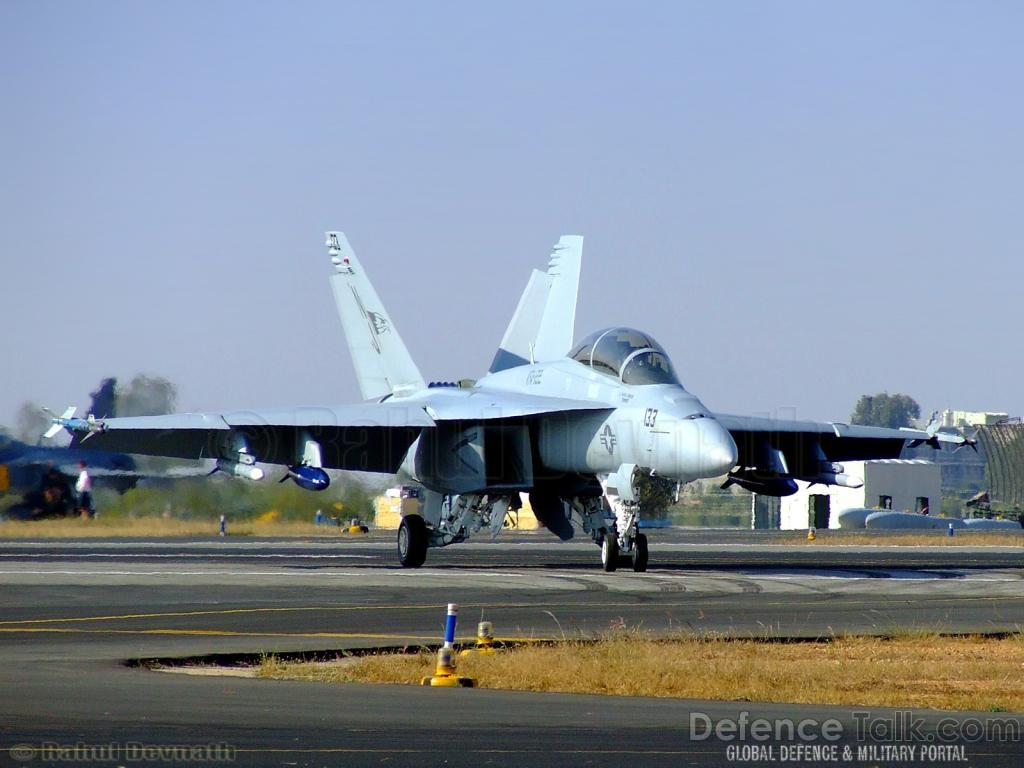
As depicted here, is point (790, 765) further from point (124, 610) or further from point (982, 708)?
point (124, 610)

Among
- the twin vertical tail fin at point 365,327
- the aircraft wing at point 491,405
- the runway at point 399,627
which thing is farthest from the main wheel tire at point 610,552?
the twin vertical tail fin at point 365,327

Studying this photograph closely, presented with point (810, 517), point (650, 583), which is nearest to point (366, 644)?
point (650, 583)

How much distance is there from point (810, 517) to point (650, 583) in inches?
2101

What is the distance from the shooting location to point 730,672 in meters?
12.5

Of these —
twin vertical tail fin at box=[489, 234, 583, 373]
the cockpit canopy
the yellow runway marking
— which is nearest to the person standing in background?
twin vertical tail fin at box=[489, 234, 583, 373]

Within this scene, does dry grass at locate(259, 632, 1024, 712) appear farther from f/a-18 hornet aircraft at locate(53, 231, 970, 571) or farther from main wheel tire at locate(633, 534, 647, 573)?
main wheel tire at locate(633, 534, 647, 573)

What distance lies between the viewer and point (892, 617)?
18109 millimetres

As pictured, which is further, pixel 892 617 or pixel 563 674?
pixel 892 617

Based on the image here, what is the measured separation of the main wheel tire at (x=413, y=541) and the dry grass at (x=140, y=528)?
1556cm

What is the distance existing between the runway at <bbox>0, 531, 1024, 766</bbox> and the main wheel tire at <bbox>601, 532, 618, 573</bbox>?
1.76 feet

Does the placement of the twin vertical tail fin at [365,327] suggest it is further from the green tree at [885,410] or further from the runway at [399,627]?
the green tree at [885,410]

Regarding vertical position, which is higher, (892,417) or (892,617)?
(892,417)

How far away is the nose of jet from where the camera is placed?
22094 mm

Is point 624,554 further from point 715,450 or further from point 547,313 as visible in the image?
A: point 547,313
